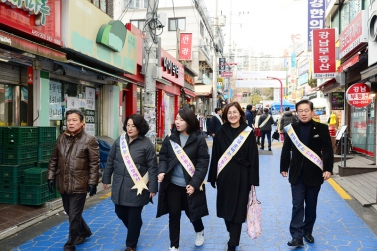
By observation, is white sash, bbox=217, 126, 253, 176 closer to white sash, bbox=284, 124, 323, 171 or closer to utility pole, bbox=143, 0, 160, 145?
white sash, bbox=284, 124, 323, 171

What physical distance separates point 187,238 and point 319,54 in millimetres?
11680

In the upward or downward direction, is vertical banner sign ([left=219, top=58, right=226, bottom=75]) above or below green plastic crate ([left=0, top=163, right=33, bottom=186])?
above

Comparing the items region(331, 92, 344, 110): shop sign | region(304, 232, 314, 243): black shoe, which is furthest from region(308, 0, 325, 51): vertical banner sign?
region(304, 232, 314, 243): black shoe

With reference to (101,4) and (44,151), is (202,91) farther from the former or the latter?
(44,151)

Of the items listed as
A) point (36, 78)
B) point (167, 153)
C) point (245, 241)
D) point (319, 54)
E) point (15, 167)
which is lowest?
point (245, 241)

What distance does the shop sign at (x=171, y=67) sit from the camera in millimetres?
18203

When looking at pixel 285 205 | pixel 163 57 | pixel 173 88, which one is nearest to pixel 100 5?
pixel 163 57

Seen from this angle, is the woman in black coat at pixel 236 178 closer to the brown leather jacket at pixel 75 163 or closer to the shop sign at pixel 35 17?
the brown leather jacket at pixel 75 163

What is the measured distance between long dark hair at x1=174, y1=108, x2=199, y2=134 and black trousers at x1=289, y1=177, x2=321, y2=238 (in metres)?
1.59

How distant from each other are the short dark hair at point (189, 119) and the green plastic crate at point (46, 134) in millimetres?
3471

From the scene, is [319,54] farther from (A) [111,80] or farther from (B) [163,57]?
(A) [111,80]

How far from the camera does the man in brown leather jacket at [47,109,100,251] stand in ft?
15.1

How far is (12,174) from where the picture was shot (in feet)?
21.2

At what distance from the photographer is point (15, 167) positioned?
643 centimetres
